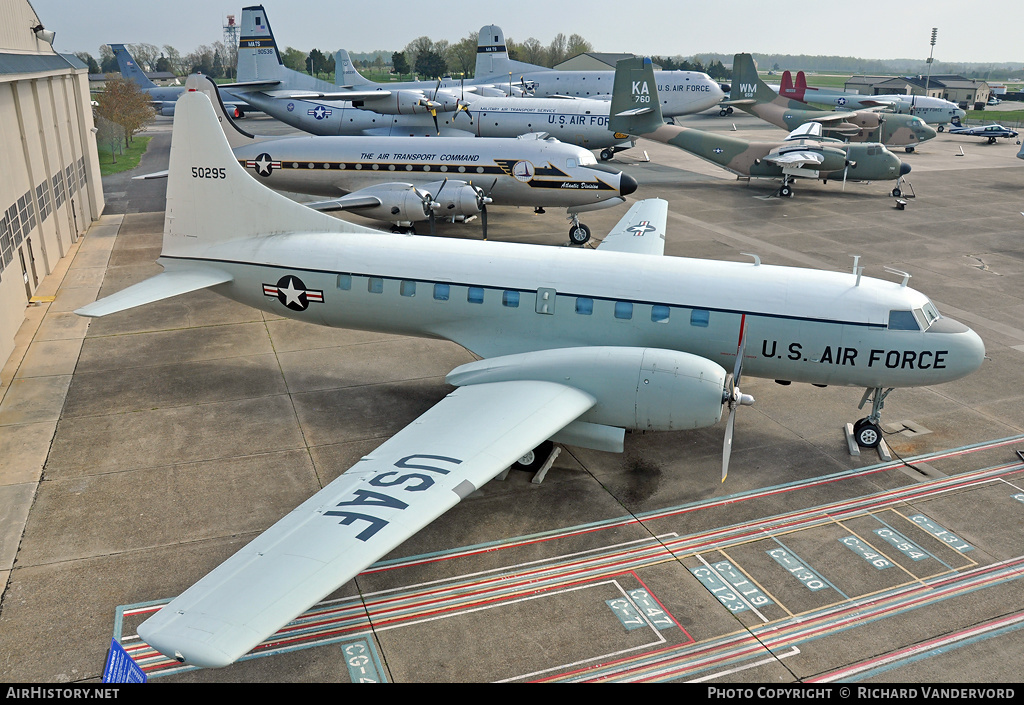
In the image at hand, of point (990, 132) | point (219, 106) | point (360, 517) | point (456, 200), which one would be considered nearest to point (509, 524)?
point (360, 517)

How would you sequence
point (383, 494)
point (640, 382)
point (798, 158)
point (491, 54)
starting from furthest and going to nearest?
point (491, 54) < point (798, 158) < point (640, 382) < point (383, 494)

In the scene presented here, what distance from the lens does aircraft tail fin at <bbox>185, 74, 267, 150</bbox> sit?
26609 mm

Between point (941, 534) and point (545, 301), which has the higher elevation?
point (545, 301)

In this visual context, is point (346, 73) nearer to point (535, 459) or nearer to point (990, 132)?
point (990, 132)

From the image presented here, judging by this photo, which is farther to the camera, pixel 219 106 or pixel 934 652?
pixel 219 106

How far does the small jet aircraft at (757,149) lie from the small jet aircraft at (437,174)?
652 inches

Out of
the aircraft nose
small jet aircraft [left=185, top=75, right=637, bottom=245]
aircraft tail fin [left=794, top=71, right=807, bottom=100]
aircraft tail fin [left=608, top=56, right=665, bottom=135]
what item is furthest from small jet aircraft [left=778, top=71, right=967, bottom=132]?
small jet aircraft [left=185, top=75, right=637, bottom=245]

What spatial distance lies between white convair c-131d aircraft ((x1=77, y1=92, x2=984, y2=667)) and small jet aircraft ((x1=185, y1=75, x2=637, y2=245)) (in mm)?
12840

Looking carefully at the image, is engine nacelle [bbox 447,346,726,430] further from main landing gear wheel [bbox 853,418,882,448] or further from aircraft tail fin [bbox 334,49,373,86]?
aircraft tail fin [bbox 334,49,373,86]

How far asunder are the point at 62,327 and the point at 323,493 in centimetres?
1597

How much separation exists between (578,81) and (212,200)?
231 ft

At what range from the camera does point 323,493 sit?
10078mm

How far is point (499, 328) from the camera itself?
51.6 ft
